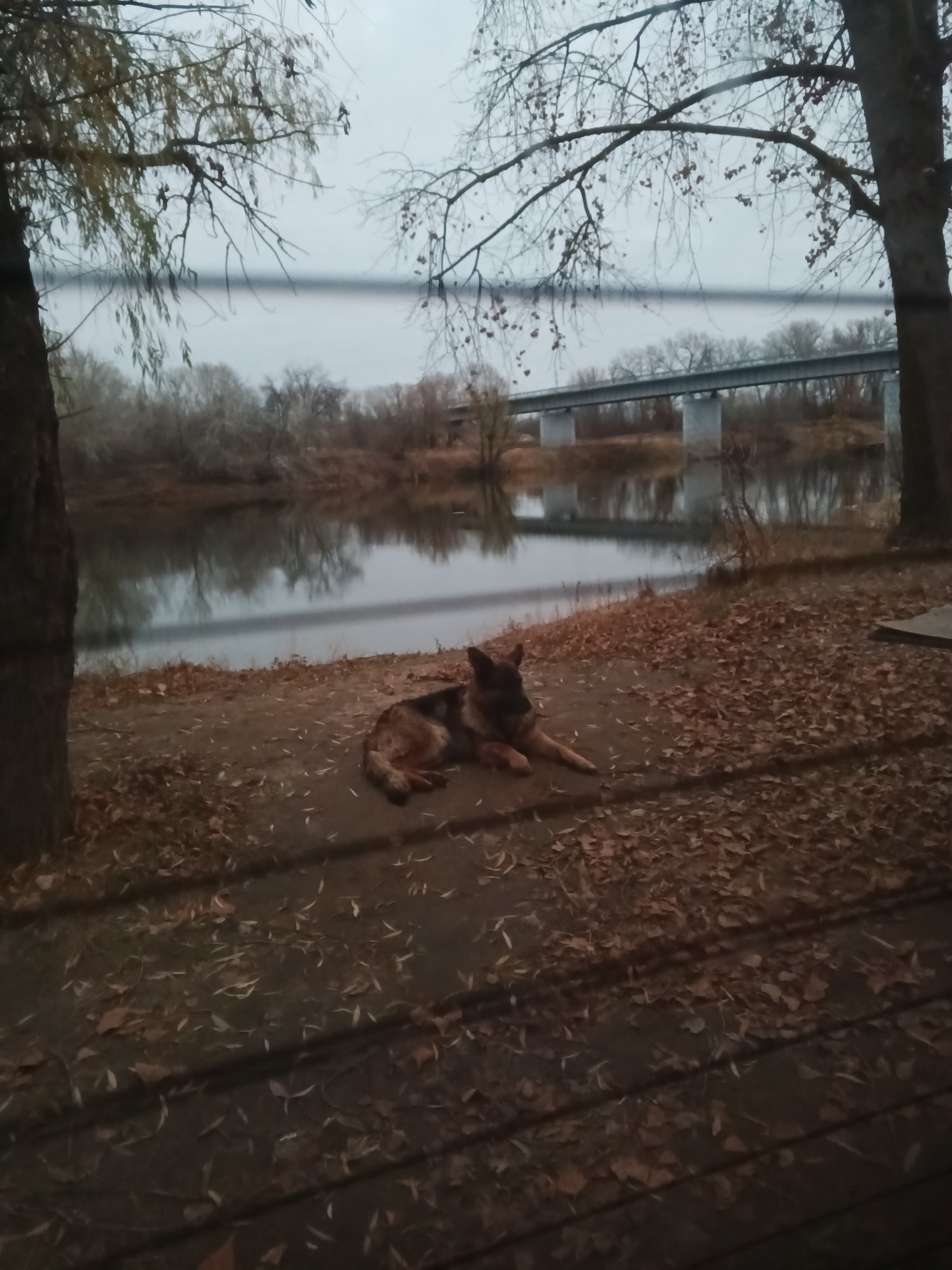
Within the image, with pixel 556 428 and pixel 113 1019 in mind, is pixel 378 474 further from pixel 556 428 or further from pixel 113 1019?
pixel 113 1019

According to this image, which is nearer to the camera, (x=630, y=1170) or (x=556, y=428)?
(x=630, y=1170)

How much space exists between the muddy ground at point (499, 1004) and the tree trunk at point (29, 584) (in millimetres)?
220

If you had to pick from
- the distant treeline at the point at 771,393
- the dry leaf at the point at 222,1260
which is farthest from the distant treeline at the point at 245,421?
the dry leaf at the point at 222,1260

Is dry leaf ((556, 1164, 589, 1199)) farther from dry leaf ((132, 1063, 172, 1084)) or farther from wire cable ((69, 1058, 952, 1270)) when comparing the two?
dry leaf ((132, 1063, 172, 1084))

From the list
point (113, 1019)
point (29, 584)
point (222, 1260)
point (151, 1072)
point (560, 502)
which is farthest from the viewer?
point (560, 502)

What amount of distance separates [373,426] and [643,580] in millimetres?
3055

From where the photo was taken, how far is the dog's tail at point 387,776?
345 centimetres

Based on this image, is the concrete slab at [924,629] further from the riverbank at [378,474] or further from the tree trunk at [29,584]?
the tree trunk at [29,584]

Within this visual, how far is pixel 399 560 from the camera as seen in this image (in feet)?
16.4

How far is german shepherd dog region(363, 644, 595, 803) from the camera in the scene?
12.1ft

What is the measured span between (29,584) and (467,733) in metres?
1.95

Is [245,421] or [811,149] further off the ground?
[811,149]

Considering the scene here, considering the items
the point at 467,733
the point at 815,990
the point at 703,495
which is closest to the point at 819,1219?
the point at 815,990

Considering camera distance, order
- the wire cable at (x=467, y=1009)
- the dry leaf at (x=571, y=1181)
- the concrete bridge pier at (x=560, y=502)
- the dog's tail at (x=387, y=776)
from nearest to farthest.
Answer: the dry leaf at (x=571, y=1181) → the wire cable at (x=467, y=1009) → the dog's tail at (x=387, y=776) → the concrete bridge pier at (x=560, y=502)
